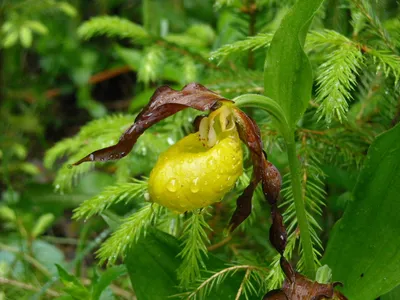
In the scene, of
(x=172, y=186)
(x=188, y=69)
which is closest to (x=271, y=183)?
(x=172, y=186)

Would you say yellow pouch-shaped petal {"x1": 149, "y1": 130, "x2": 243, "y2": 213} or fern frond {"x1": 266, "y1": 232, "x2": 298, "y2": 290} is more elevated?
yellow pouch-shaped petal {"x1": 149, "y1": 130, "x2": 243, "y2": 213}

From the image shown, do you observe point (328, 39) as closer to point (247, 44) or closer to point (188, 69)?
point (247, 44)

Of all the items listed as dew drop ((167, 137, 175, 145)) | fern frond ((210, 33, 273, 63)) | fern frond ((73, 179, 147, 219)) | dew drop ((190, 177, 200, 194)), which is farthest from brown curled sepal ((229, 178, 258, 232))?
dew drop ((167, 137, 175, 145))

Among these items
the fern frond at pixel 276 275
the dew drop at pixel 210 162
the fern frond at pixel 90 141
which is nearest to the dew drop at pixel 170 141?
the fern frond at pixel 90 141

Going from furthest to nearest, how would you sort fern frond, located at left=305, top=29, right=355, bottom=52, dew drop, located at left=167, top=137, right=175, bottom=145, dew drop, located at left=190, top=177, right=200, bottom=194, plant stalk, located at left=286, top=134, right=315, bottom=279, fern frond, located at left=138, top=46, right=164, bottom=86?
1. fern frond, located at left=138, top=46, right=164, bottom=86
2. dew drop, located at left=167, top=137, right=175, bottom=145
3. fern frond, located at left=305, top=29, right=355, bottom=52
4. plant stalk, located at left=286, top=134, right=315, bottom=279
5. dew drop, located at left=190, top=177, right=200, bottom=194

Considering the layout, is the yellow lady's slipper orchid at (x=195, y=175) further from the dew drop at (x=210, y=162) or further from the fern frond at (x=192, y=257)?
the fern frond at (x=192, y=257)

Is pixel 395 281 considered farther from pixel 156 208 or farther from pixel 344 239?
pixel 156 208

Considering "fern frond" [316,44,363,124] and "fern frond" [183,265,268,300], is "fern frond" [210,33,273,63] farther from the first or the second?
"fern frond" [183,265,268,300]

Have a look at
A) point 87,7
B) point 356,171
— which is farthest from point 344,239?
point 87,7
